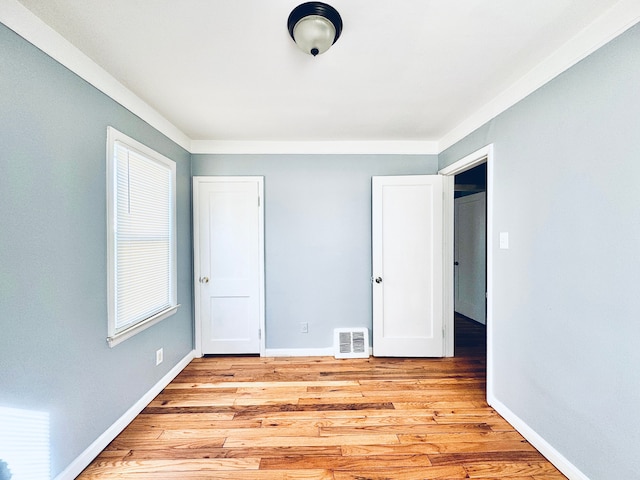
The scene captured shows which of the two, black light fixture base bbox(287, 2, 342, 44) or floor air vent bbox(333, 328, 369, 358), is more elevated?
black light fixture base bbox(287, 2, 342, 44)

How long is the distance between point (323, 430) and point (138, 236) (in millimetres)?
2001

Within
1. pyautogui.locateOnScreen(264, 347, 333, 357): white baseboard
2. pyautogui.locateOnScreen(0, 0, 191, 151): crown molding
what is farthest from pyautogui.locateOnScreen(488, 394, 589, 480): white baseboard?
pyautogui.locateOnScreen(0, 0, 191, 151): crown molding

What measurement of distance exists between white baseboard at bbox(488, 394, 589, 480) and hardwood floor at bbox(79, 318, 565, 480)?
0.15 ft

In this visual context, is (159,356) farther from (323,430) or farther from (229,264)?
(323,430)

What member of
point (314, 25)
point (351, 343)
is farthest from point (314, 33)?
point (351, 343)

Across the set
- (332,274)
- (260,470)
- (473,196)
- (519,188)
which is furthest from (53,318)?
(473,196)

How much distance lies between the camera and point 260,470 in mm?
1572

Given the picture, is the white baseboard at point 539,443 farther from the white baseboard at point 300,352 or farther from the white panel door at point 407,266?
the white baseboard at point 300,352

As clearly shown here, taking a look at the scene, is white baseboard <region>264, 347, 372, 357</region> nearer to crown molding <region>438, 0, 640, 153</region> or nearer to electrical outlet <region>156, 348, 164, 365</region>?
electrical outlet <region>156, 348, 164, 365</region>

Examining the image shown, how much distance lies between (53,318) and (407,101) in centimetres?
271

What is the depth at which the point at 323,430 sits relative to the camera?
1.89 metres

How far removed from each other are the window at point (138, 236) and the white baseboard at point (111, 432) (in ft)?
1.86

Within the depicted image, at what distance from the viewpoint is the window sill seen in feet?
5.91

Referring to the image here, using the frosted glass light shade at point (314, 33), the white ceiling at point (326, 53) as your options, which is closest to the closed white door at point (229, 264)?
the white ceiling at point (326, 53)
